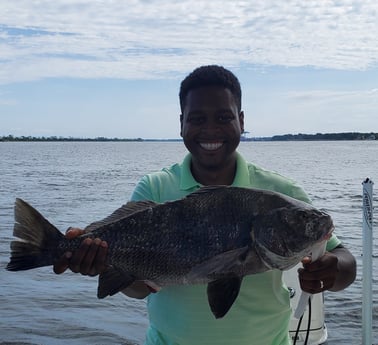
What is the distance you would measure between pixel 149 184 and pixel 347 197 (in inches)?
920

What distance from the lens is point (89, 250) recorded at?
3.45m

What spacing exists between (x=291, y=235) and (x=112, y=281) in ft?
3.64

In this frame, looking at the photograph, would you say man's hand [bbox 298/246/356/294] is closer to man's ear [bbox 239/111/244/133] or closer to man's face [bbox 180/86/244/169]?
man's face [bbox 180/86/244/169]

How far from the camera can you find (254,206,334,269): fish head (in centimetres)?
314

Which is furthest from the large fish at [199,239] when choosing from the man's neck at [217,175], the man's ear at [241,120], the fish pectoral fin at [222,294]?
the man's ear at [241,120]

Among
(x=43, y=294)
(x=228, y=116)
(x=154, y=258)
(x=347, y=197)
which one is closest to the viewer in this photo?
(x=154, y=258)

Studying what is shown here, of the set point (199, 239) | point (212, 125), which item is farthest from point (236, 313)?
point (212, 125)

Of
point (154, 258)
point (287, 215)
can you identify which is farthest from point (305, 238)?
point (154, 258)

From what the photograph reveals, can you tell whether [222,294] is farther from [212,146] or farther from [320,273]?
[212,146]

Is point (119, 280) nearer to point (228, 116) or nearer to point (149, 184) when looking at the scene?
point (149, 184)

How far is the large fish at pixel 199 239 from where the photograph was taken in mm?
3158

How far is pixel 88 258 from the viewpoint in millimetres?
3445

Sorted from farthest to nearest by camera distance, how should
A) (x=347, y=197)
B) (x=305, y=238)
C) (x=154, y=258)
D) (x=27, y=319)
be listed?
(x=347, y=197), (x=27, y=319), (x=154, y=258), (x=305, y=238)

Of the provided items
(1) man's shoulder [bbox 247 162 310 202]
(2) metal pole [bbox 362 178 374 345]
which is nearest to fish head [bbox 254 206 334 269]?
(1) man's shoulder [bbox 247 162 310 202]
